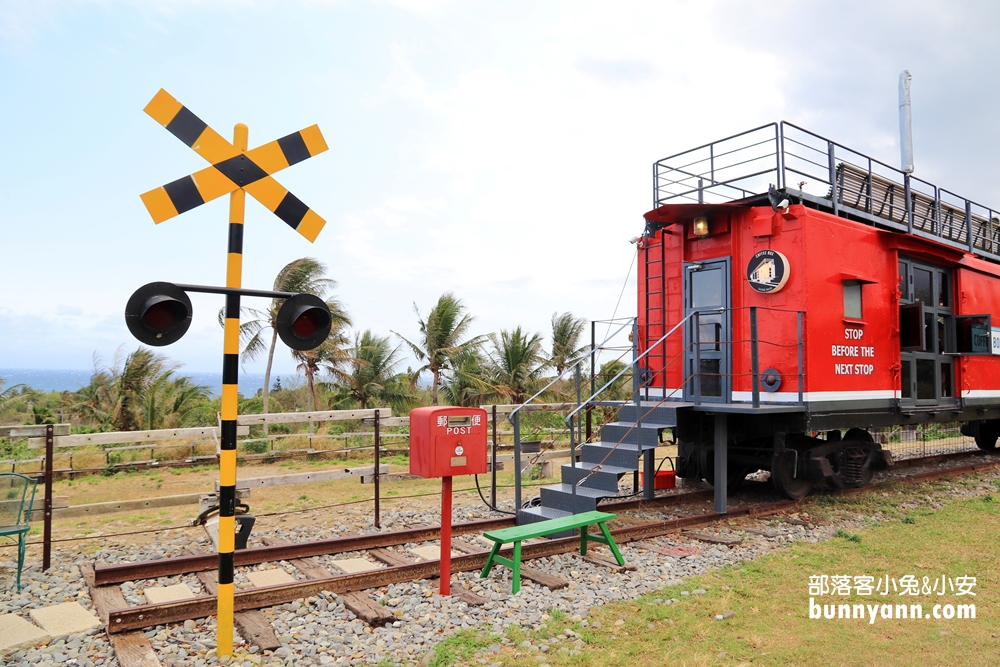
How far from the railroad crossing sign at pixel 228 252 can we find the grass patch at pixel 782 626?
5.61ft

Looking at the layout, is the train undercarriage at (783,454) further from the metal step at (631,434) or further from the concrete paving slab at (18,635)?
the concrete paving slab at (18,635)

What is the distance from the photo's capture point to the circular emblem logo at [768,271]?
29.3 feet

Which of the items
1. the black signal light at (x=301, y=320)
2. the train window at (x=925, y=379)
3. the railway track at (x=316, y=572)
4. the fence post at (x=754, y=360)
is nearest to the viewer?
the black signal light at (x=301, y=320)

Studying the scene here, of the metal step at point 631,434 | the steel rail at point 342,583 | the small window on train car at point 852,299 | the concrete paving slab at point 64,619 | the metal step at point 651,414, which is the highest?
the small window on train car at point 852,299

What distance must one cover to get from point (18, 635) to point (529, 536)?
384cm

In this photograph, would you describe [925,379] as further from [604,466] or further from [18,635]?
[18,635]

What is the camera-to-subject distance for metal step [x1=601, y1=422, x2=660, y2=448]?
8500 mm

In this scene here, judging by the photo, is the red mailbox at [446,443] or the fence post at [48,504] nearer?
the red mailbox at [446,443]

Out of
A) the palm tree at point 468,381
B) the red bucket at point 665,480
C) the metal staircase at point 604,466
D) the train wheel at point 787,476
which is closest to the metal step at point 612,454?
the metal staircase at point 604,466

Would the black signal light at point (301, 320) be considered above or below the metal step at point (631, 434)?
above

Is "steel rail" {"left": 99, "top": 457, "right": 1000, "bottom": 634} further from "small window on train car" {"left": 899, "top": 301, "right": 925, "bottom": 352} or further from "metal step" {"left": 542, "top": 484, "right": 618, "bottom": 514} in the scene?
"small window on train car" {"left": 899, "top": 301, "right": 925, "bottom": 352}

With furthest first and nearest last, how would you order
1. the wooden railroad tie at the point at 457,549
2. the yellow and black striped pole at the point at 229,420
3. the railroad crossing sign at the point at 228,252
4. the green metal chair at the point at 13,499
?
1. the green metal chair at the point at 13,499
2. the wooden railroad tie at the point at 457,549
3. the yellow and black striped pole at the point at 229,420
4. the railroad crossing sign at the point at 228,252

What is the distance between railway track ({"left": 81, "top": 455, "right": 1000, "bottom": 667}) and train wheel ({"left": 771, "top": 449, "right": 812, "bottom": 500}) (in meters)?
0.61

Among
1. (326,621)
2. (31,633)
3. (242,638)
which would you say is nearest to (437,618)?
(326,621)
